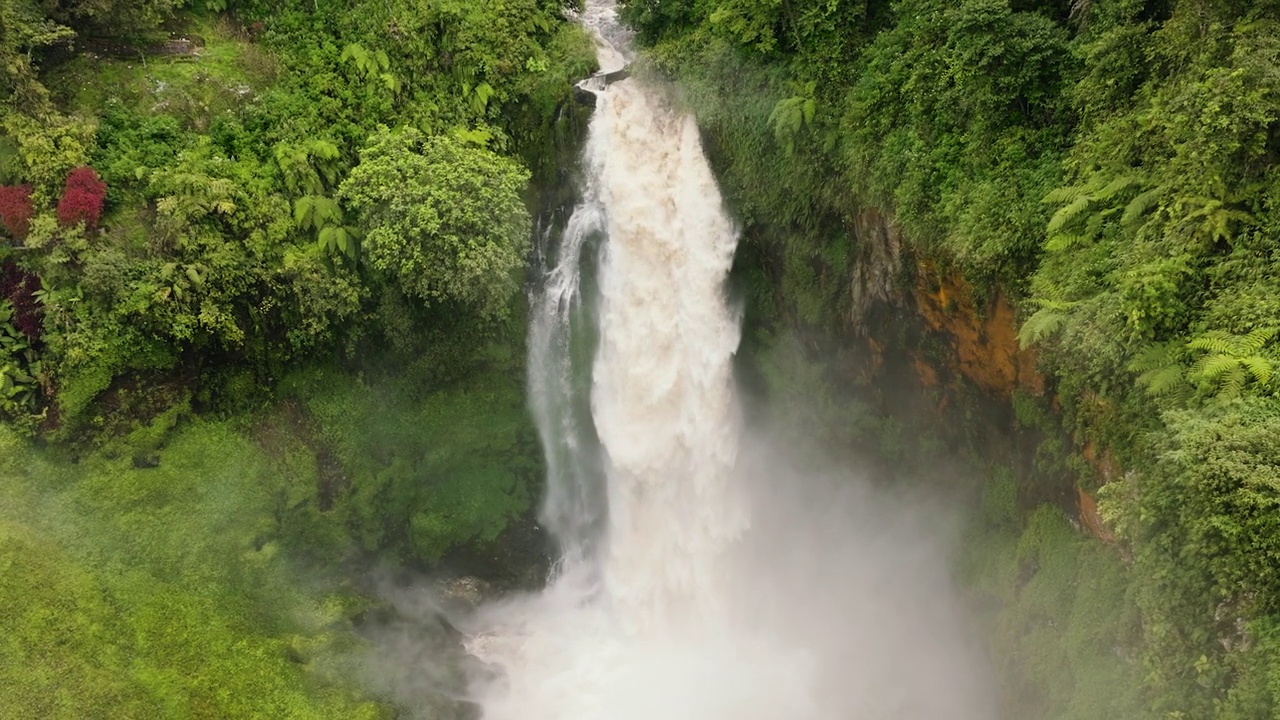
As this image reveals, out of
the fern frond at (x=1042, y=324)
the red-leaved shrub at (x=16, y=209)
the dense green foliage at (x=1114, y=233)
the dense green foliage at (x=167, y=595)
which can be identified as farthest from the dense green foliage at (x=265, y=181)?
the fern frond at (x=1042, y=324)

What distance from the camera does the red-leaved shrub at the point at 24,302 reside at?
46.6 ft

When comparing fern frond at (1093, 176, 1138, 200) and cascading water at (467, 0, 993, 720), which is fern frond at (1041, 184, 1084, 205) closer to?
fern frond at (1093, 176, 1138, 200)

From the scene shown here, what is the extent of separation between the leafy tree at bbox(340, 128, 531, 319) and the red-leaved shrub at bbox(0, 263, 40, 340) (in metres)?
6.00

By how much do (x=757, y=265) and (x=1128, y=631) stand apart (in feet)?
32.7

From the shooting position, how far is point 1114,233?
9789mm

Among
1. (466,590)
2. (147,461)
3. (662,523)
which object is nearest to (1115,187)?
(662,523)

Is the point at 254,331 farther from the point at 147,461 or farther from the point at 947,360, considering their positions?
the point at 947,360

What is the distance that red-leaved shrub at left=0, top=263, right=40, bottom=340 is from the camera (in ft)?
46.6

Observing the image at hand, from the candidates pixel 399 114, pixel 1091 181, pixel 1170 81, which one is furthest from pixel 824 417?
pixel 399 114

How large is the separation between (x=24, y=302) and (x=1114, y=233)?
1851cm

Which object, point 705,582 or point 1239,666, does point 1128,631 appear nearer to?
point 1239,666

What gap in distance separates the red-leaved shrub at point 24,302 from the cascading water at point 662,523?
9622mm

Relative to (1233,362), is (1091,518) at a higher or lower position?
lower

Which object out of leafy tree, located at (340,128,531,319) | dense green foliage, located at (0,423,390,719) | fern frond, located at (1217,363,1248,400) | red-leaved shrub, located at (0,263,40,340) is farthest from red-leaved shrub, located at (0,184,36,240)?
fern frond, located at (1217,363,1248,400)
